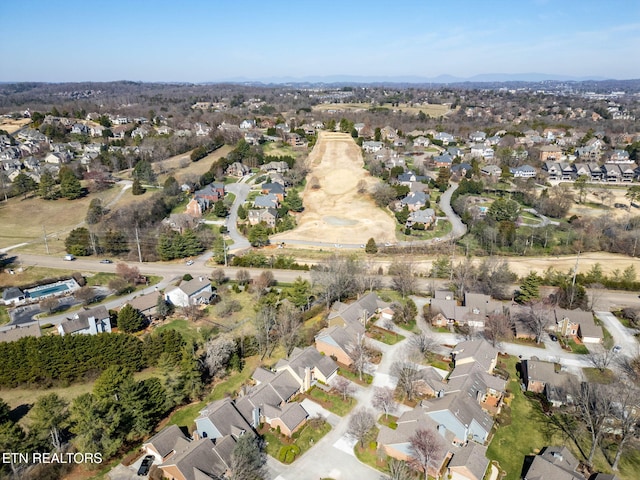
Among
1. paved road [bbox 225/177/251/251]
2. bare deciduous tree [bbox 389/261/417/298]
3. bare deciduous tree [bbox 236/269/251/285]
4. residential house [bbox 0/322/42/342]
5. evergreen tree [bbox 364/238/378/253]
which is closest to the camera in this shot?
residential house [bbox 0/322/42/342]

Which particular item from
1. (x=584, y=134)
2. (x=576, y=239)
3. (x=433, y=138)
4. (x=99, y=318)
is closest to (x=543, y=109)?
(x=584, y=134)

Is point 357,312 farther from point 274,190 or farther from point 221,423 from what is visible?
point 274,190

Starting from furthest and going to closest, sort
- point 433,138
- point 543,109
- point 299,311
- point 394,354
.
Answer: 1. point 543,109
2. point 433,138
3. point 299,311
4. point 394,354

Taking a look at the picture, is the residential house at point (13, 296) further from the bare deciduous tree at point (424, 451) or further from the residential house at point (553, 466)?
the residential house at point (553, 466)

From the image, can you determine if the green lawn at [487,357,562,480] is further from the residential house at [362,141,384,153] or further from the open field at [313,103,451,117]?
the open field at [313,103,451,117]

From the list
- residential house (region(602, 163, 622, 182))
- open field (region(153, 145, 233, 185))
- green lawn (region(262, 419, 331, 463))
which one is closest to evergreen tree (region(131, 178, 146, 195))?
open field (region(153, 145, 233, 185))

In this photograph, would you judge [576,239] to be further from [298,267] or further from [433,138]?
[433,138]
